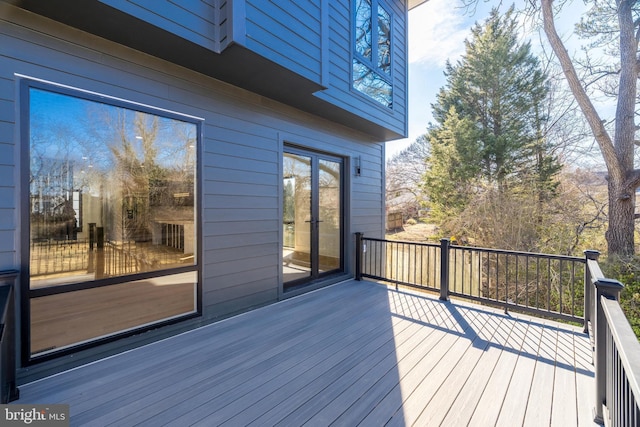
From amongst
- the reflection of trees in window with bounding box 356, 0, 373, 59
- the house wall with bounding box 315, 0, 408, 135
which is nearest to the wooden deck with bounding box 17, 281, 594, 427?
the house wall with bounding box 315, 0, 408, 135

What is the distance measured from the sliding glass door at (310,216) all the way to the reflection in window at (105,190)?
1401 mm

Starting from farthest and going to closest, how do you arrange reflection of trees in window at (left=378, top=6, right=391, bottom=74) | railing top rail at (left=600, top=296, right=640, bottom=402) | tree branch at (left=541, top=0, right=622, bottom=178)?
1. tree branch at (left=541, top=0, right=622, bottom=178)
2. reflection of trees in window at (left=378, top=6, right=391, bottom=74)
3. railing top rail at (left=600, top=296, right=640, bottom=402)

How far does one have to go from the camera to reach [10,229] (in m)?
1.99

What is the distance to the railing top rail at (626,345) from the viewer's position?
91 cm

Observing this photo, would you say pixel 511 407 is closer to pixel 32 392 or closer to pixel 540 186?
pixel 32 392

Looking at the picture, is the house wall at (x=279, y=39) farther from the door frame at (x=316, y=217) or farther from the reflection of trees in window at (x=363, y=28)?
the door frame at (x=316, y=217)

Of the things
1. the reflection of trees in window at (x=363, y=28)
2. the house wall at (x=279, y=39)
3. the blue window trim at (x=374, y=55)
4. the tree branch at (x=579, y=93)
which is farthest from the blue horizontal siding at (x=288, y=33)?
the tree branch at (x=579, y=93)

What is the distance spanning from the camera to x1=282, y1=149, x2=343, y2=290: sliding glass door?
159 inches

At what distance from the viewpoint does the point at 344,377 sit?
6.93 feet

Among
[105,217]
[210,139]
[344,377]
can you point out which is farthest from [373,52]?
[344,377]

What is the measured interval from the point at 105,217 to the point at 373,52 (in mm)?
4241

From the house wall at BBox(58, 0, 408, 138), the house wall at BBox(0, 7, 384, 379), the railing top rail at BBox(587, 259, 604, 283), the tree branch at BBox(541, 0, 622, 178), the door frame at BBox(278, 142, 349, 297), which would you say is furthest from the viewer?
the tree branch at BBox(541, 0, 622, 178)

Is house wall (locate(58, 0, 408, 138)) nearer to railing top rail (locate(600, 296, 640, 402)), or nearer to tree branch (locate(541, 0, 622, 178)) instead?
railing top rail (locate(600, 296, 640, 402))
